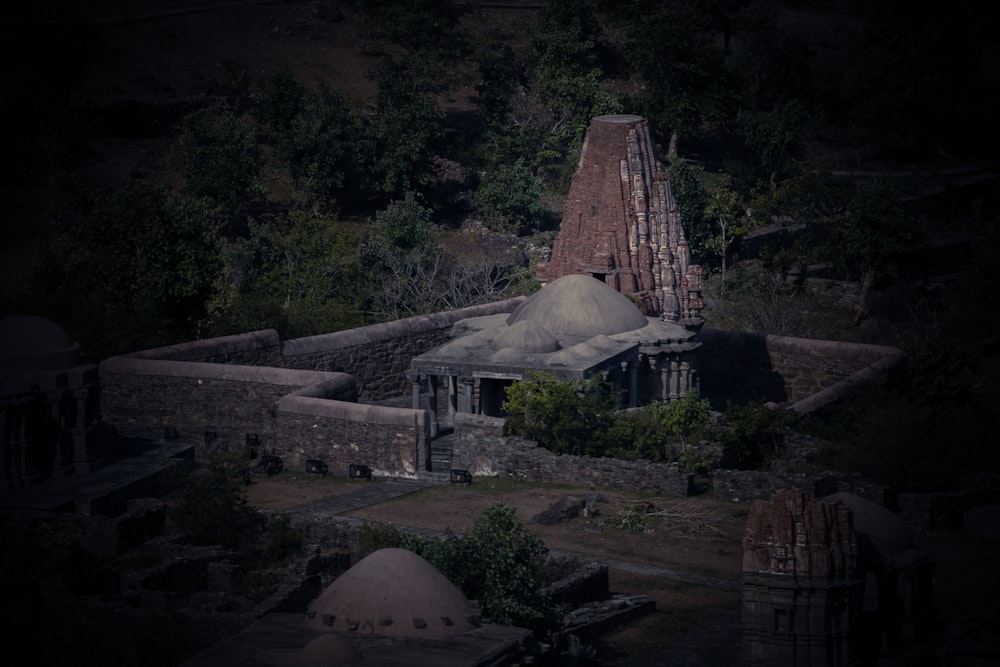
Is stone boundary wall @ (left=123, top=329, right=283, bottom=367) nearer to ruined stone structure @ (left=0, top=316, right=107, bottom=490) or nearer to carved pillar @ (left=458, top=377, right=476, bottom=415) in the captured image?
carved pillar @ (left=458, top=377, right=476, bottom=415)

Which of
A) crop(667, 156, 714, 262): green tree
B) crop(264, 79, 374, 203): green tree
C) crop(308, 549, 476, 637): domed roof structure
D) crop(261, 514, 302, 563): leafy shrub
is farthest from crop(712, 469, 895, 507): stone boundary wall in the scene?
crop(264, 79, 374, 203): green tree

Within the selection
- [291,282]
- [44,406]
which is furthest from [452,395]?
[291,282]

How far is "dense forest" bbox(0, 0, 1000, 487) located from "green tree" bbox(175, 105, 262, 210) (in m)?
0.12

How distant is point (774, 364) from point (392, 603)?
1104 inches

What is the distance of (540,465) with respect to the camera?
42.2 meters

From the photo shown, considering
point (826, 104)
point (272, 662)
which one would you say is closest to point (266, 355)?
point (272, 662)

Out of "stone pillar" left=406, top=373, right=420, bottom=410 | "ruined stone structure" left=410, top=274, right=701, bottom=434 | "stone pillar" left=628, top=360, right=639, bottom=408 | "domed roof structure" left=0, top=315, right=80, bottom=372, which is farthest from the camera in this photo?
"stone pillar" left=628, top=360, right=639, bottom=408

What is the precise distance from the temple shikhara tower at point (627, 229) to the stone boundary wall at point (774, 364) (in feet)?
6.23

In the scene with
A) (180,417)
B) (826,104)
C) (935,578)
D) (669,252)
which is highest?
(826,104)

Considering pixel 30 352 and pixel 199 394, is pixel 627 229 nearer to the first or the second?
pixel 199 394

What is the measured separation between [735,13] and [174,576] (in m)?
64.4

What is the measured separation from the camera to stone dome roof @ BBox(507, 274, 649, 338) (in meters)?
47.6

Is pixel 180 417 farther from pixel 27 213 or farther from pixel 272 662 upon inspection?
pixel 27 213

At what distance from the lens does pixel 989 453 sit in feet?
138
